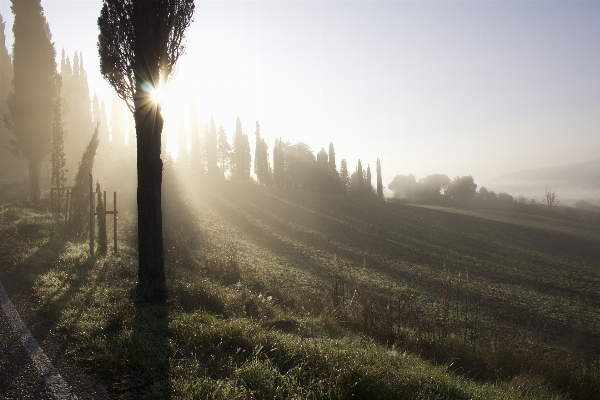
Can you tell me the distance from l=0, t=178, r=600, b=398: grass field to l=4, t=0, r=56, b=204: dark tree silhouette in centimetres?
594

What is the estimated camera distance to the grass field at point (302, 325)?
14.7 ft

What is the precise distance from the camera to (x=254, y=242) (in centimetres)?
3061

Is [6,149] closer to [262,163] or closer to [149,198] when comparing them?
[149,198]

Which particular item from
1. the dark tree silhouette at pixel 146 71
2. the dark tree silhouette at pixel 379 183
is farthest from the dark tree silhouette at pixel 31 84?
the dark tree silhouette at pixel 379 183

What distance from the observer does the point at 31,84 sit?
2566 centimetres

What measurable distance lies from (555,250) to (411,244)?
1946 centimetres

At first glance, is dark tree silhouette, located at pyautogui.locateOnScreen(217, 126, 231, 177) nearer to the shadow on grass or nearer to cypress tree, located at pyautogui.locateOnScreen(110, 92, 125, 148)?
cypress tree, located at pyautogui.locateOnScreen(110, 92, 125, 148)

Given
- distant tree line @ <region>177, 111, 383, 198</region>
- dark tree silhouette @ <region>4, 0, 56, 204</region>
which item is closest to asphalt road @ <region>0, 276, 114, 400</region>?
dark tree silhouette @ <region>4, 0, 56, 204</region>

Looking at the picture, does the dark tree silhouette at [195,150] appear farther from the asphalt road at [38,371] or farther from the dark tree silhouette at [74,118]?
the asphalt road at [38,371]

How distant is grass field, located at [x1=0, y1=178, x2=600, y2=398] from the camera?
14.7 feet

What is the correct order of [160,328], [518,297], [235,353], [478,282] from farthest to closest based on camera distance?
1. [478,282]
2. [518,297]
3. [160,328]
4. [235,353]

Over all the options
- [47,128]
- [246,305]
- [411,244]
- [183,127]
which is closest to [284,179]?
[183,127]

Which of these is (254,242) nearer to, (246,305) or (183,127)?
(246,305)

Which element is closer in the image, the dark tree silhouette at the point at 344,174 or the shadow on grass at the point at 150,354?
the shadow on grass at the point at 150,354
